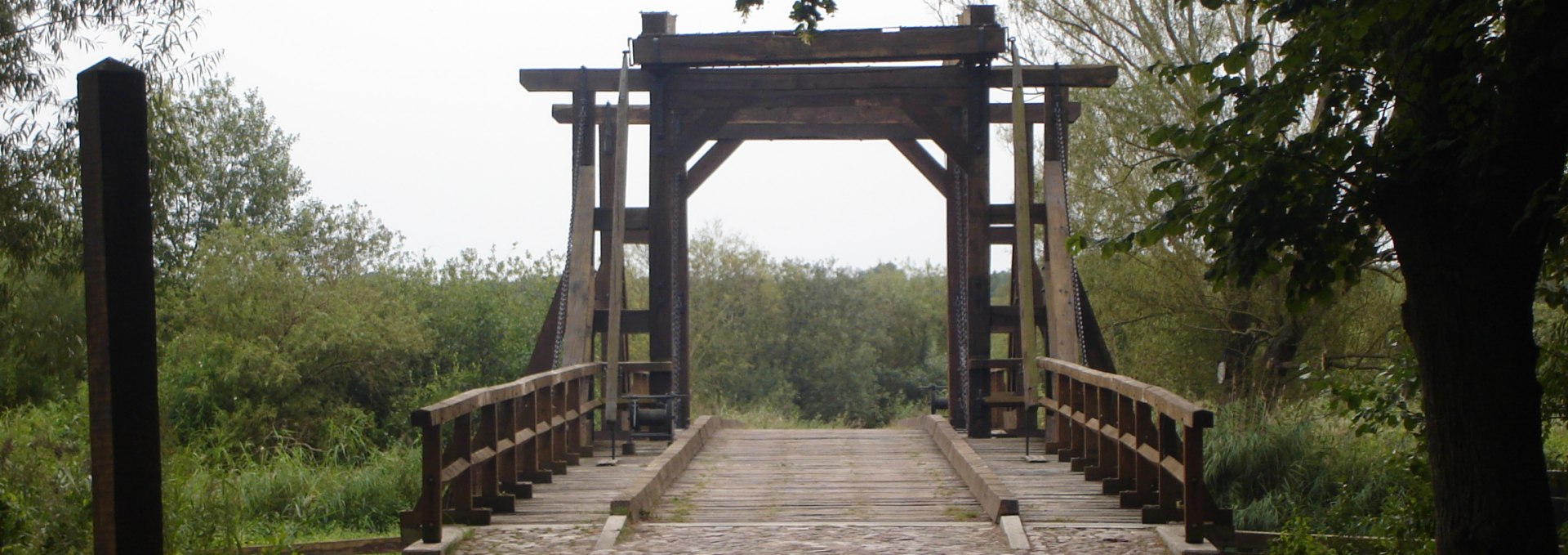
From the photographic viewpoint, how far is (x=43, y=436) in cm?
876

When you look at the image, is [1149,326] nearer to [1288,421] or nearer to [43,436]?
[1288,421]

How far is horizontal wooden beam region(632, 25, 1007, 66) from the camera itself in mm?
10867

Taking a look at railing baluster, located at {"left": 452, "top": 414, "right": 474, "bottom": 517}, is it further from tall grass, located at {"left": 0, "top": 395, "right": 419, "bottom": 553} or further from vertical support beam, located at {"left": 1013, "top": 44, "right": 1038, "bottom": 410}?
vertical support beam, located at {"left": 1013, "top": 44, "right": 1038, "bottom": 410}

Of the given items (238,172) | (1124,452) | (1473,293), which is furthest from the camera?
(238,172)

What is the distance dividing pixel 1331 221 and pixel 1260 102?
1.49 feet

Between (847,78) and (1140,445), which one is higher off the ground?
→ (847,78)

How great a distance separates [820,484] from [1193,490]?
9.52ft

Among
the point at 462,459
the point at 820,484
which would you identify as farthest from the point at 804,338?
the point at 462,459

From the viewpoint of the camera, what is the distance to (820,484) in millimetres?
8680

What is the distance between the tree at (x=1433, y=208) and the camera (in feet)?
14.8

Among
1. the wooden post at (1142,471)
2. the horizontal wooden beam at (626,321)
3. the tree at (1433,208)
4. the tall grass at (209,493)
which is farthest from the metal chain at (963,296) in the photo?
the tree at (1433,208)

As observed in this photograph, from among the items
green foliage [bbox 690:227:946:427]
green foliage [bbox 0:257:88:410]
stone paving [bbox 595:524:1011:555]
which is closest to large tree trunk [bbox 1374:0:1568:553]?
stone paving [bbox 595:524:1011:555]

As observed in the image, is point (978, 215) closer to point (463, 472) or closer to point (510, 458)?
point (510, 458)

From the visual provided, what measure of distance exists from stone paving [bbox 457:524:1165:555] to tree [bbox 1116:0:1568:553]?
175 cm
